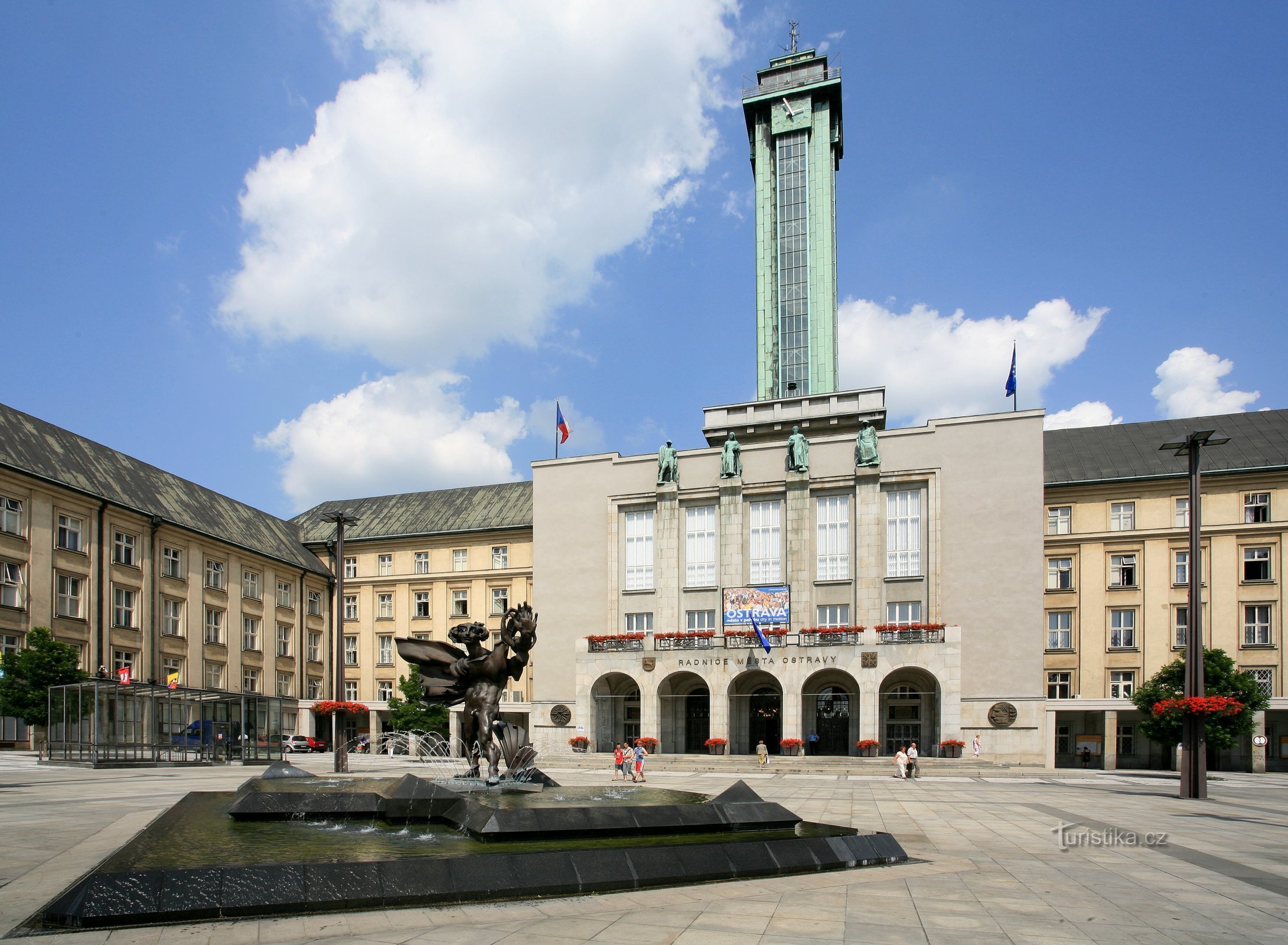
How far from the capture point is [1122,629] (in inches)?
2267

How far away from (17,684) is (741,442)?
38.2 meters

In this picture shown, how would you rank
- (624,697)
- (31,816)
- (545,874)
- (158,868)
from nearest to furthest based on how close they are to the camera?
(158,868) → (545,874) → (31,816) → (624,697)

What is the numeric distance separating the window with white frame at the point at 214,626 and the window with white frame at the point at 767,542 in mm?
32041

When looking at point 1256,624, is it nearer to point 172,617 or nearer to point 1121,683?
point 1121,683

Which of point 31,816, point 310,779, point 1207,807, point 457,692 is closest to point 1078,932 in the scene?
point 457,692

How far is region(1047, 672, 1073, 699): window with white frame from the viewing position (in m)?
58.5

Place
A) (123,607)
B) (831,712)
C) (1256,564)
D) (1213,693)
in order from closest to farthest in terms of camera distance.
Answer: (1213,693), (123,607), (831,712), (1256,564)

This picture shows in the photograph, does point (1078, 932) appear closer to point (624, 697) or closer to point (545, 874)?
point (545, 874)

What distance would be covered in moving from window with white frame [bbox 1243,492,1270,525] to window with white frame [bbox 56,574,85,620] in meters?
62.2

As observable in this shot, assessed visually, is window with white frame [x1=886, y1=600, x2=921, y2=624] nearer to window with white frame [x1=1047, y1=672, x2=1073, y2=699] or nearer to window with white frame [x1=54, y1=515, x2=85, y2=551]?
window with white frame [x1=1047, y1=672, x2=1073, y2=699]

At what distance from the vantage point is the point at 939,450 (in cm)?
5103

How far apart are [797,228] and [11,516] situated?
4921 centimetres

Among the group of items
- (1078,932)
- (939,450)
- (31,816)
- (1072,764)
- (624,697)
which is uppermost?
(939,450)

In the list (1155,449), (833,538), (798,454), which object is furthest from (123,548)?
(1155,449)
